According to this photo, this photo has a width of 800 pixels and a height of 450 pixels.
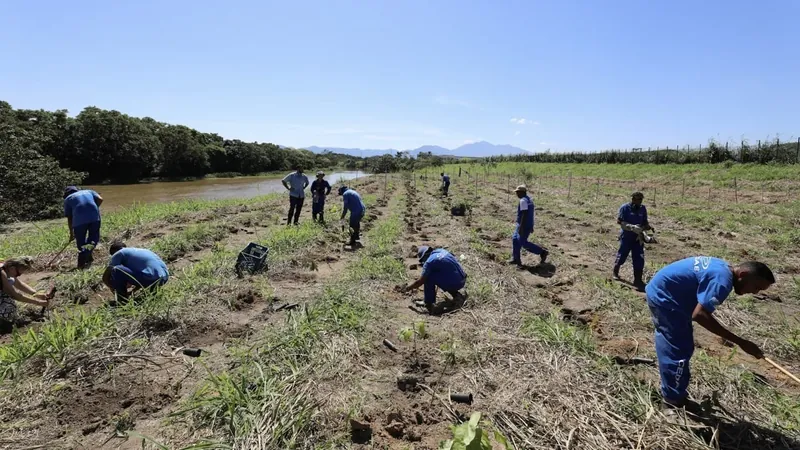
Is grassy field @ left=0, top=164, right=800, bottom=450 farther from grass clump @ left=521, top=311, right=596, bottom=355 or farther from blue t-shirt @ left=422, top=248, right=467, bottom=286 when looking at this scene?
blue t-shirt @ left=422, top=248, right=467, bottom=286

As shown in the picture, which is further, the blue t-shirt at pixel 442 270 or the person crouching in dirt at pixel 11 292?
the blue t-shirt at pixel 442 270

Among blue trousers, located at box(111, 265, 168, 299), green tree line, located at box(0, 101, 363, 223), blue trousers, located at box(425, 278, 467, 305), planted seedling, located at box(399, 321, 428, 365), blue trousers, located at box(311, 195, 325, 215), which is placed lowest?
planted seedling, located at box(399, 321, 428, 365)

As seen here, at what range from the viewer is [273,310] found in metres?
5.25

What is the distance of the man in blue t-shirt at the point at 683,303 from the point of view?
271 centimetres

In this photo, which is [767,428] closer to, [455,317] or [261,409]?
[455,317]

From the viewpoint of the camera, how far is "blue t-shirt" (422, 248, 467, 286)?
17.6ft

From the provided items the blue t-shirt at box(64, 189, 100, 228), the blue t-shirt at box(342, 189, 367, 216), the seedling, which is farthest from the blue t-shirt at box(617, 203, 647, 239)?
the blue t-shirt at box(64, 189, 100, 228)

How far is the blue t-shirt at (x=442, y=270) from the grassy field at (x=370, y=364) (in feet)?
1.41

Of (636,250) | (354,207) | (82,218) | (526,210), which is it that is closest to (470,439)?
(636,250)

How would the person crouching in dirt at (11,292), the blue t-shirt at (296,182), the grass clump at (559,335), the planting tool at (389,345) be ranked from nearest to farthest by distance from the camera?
the grass clump at (559,335) → the planting tool at (389,345) → the person crouching in dirt at (11,292) → the blue t-shirt at (296,182)

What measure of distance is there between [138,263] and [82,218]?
292 cm

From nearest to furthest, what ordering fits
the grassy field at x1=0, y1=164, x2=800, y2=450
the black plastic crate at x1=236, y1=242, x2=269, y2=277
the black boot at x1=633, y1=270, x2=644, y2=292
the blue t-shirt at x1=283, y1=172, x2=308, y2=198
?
1. the grassy field at x1=0, y1=164, x2=800, y2=450
2. the black boot at x1=633, y1=270, x2=644, y2=292
3. the black plastic crate at x1=236, y1=242, x2=269, y2=277
4. the blue t-shirt at x1=283, y1=172, x2=308, y2=198

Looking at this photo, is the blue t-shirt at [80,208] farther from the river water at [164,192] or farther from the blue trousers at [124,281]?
the river water at [164,192]

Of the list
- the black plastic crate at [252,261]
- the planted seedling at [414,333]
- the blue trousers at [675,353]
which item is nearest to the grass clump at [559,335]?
the blue trousers at [675,353]
